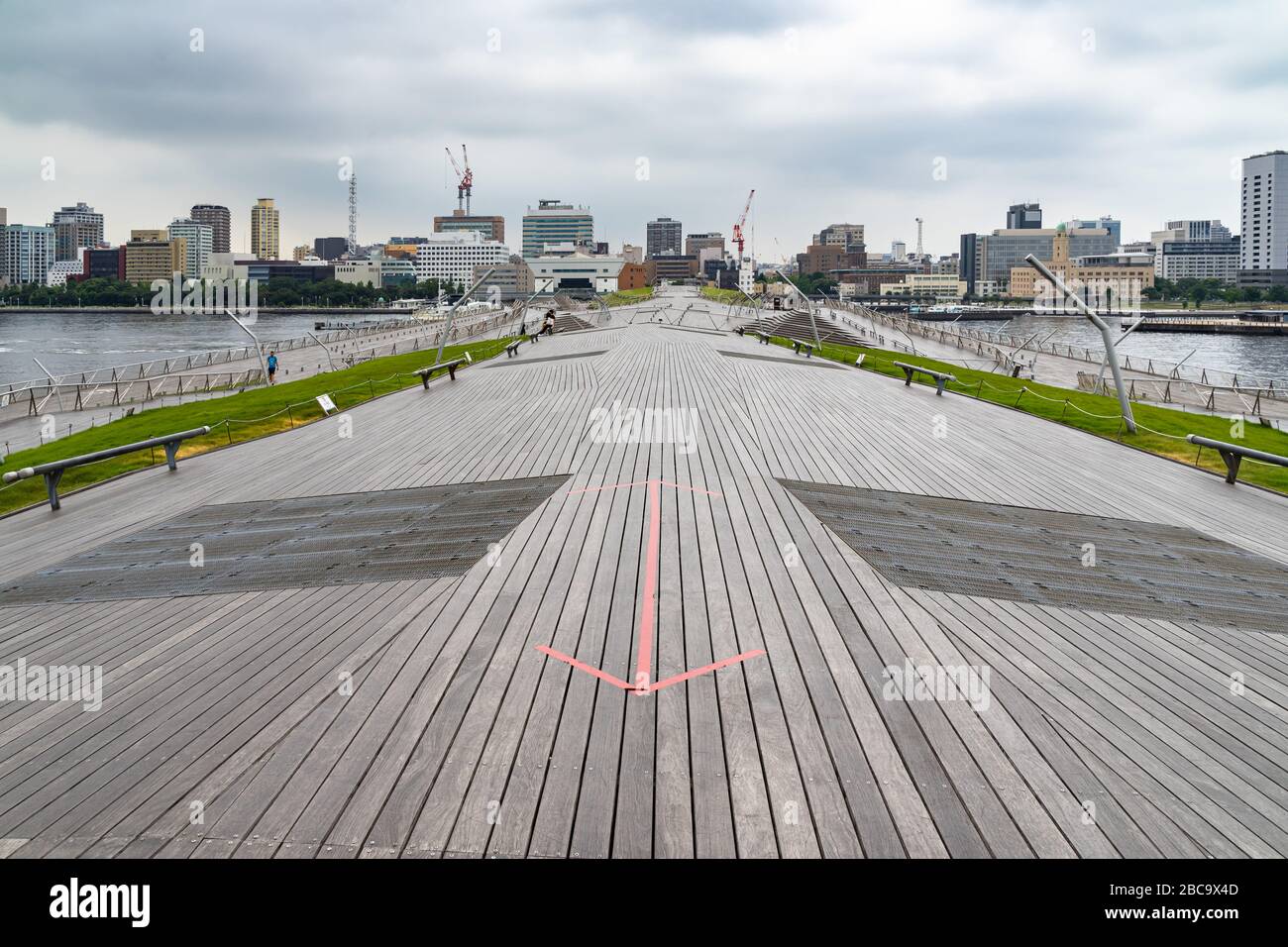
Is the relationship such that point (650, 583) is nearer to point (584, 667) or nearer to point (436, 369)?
point (584, 667)

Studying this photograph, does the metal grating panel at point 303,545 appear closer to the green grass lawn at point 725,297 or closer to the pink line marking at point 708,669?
the pink line marking at point 708,669

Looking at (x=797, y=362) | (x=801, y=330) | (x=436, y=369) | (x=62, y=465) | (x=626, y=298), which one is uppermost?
(x=626, y=298)

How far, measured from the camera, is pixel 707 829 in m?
5.12

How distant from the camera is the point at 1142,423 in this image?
28297mm

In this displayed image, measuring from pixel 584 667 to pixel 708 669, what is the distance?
3.27 feet

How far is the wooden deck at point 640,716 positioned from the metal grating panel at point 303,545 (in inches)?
14.5

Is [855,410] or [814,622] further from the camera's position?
[855,410]

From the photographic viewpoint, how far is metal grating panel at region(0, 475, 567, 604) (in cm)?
1019

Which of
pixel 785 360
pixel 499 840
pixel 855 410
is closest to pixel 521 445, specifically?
pixel 855 410

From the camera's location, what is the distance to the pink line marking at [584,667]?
6.85 meters

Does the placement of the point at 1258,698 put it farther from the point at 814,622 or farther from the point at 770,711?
the point at 770,711

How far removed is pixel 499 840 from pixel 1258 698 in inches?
246

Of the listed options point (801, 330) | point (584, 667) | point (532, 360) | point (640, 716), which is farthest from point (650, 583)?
point (801, 330)

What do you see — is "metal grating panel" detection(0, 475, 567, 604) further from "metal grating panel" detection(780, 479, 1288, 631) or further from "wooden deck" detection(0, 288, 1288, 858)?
"metal grating panel" detection(780, 479, 1288, 631)
